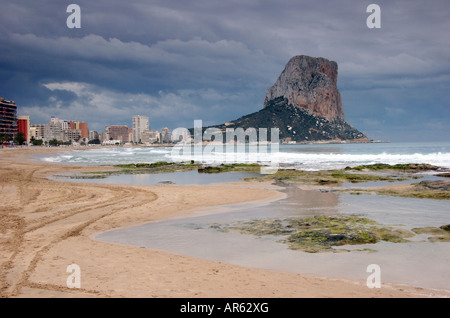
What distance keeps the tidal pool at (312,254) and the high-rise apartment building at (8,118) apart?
179 metres

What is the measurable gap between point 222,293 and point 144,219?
841 cm

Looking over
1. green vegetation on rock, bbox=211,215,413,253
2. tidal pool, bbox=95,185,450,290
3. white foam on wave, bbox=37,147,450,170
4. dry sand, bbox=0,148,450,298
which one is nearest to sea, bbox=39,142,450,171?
white foam on wave, bbox=37,147,450,170

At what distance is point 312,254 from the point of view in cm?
948

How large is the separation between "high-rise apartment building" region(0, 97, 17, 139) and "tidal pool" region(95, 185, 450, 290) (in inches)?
7056

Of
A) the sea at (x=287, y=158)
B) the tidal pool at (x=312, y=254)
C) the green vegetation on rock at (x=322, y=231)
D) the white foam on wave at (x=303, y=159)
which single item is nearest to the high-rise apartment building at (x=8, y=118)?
the sea at (x=287, y=158)

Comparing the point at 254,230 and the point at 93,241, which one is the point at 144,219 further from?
the point at 254,230

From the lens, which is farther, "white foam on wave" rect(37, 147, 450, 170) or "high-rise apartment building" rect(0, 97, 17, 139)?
"high-rise apartment building" rect(0, 97, 17, 139)

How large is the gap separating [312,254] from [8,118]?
196m

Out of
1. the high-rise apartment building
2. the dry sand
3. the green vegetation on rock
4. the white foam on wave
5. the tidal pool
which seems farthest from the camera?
the high-rise apartment building

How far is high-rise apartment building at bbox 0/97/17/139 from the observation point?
16650cm

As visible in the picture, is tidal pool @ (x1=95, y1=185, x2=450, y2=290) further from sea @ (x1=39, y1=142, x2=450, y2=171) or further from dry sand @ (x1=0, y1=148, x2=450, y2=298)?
sea @ (x1=39, y1=142, x2=450, y2=171)

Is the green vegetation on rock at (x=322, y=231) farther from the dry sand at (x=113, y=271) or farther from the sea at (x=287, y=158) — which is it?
the sea at (x=287, y=158)

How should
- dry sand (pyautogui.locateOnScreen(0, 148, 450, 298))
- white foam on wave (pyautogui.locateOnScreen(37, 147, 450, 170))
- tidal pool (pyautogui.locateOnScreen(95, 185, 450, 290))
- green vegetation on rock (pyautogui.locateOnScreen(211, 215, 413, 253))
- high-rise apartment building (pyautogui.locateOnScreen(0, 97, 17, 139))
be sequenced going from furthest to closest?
high-rise apartment building (pyautogui.locateOnScreen(0, 97, 17, 139)), white foam on wave (pyautogui.locateOnScreen(37, 147, 450, 170)), green vegetation on rock (pyautogui.locateOnScreen(211, 215, 413, 253)), tidal pool (pyautogui.locateOnScreen(95, 185, 450, 290)), dry sand (pyautogui.locateOnScreen(0, 148, 450, 298))
